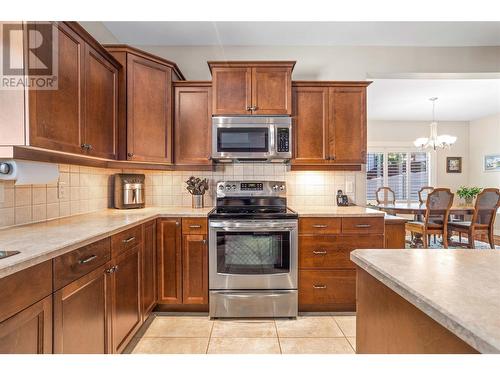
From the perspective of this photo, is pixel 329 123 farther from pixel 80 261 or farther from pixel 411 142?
pixel 411 142

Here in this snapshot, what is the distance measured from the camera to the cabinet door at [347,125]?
265 cm

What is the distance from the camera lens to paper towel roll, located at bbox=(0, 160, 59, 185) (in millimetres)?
Result: 1403

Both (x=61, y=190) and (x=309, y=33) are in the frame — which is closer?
(x=61, y=190)

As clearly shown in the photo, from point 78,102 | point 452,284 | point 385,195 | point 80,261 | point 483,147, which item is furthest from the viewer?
point 483,147

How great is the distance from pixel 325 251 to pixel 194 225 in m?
1.14

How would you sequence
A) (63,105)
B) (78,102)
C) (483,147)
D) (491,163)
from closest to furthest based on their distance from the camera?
(63,105) → (78,102) → (491,163) → (483,147)

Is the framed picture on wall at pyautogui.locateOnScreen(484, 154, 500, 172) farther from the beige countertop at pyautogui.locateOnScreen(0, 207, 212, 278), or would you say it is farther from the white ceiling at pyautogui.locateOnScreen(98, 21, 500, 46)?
the beige countertop at pyautogui.locateOnScreen(0, 207, 212, 278)

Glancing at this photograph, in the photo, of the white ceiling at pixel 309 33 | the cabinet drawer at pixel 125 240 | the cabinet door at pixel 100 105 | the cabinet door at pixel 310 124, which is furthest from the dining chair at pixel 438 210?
the cabinet door at pixel 100 105

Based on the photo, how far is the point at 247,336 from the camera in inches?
80.6

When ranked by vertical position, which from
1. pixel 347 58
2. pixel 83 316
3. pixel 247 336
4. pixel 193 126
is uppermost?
pixel 347 58

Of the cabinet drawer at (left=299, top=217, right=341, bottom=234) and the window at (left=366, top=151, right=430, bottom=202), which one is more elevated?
the window at (left=366, top=151, right=430, bottom=202)

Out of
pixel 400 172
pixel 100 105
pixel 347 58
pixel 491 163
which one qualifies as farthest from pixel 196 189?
pixel 491 163

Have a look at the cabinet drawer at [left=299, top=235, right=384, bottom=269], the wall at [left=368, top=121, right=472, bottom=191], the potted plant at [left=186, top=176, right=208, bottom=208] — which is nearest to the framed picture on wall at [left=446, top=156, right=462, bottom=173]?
the wall at [left=368, top=121, right=472, bottom=191]

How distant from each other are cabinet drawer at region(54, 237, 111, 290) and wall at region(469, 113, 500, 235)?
292 inches
